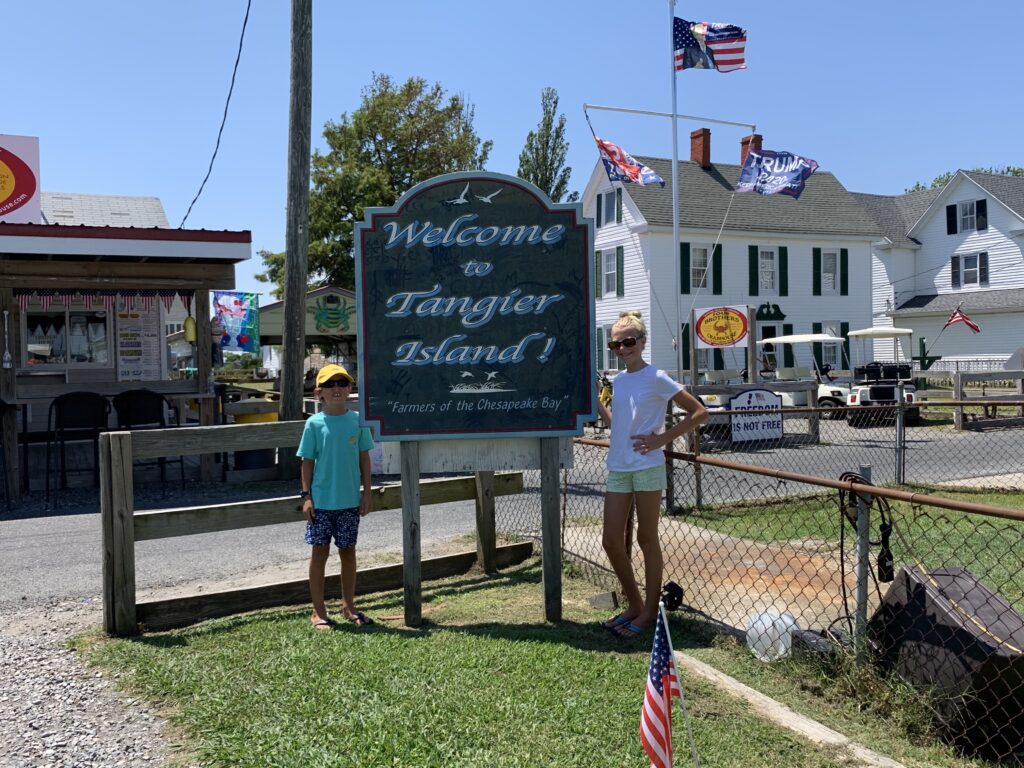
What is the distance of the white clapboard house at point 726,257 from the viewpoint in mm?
28906

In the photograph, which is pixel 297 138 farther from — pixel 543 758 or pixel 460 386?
pixel 543 758

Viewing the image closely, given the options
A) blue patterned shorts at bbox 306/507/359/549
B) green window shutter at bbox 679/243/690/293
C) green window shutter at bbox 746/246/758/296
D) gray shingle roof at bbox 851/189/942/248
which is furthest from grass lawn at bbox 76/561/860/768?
gray shingle roof at bbox 851/189/942/248

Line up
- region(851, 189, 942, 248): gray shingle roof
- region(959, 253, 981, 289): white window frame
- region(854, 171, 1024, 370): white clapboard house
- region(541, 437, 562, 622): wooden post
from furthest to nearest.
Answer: region(851, 189, 942, 248): gray shingle roof
region(959, 253, 981, 289): white window frame
region(854, 171, 1024, 370): white clapboard house
region(541, 437, 562, 622): wooden post

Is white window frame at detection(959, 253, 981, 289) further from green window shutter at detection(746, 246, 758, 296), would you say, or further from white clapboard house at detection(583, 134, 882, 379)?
green window shutter at detection(746, 246, 758, 296)

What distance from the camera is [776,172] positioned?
20.4 m

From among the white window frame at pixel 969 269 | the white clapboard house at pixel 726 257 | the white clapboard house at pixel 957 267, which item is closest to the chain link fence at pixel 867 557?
the white clapboard house at pixel 726 257

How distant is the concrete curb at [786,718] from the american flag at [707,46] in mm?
19568

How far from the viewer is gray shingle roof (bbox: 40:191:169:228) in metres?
18.0

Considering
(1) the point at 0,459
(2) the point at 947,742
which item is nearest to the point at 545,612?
(2) the point at 947,742

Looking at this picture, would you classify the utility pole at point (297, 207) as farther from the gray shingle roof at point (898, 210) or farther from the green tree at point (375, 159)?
the gray shingle roof at point (898, 210)

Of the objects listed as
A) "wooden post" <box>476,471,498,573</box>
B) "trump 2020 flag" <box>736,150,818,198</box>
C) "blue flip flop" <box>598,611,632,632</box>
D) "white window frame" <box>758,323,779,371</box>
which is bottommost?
"blue flip flop" <box>598,611,632,632</box>

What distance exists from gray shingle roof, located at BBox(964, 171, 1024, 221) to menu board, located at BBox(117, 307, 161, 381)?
32224 mm

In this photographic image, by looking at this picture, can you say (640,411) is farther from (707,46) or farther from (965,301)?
(965,301)

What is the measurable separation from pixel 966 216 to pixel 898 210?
4.55 metres
